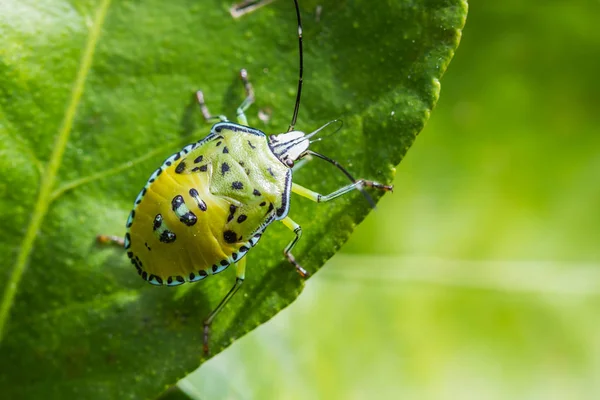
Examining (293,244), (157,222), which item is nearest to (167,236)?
(157,222)

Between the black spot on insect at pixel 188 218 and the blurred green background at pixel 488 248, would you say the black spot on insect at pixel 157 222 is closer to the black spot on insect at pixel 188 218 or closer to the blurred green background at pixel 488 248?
the black spot on insect at pixel 188 218

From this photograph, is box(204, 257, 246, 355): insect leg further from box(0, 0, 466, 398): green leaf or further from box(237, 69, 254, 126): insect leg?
box(237, 69, 254, 126): insect leg

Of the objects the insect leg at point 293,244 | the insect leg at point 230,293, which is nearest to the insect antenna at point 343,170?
the insect leg at point 293,244

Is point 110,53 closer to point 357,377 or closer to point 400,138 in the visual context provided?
point 400,138

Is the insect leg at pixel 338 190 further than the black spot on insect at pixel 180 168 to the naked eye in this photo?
No

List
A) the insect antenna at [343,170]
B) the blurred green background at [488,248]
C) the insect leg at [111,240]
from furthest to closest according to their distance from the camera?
1. the blurred green background at [488,248]
2. the insect leg at [111,240]
3. the insect antenna at [343,170]

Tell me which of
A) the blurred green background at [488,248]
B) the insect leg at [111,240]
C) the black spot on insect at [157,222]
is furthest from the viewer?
the blurred green background at [488,248]

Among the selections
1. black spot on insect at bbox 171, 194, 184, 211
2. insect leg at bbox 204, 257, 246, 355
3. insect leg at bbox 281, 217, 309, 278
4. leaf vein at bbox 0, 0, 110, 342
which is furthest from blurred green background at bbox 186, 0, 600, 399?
leaf vein at bbox 0, 0, 110, 342
